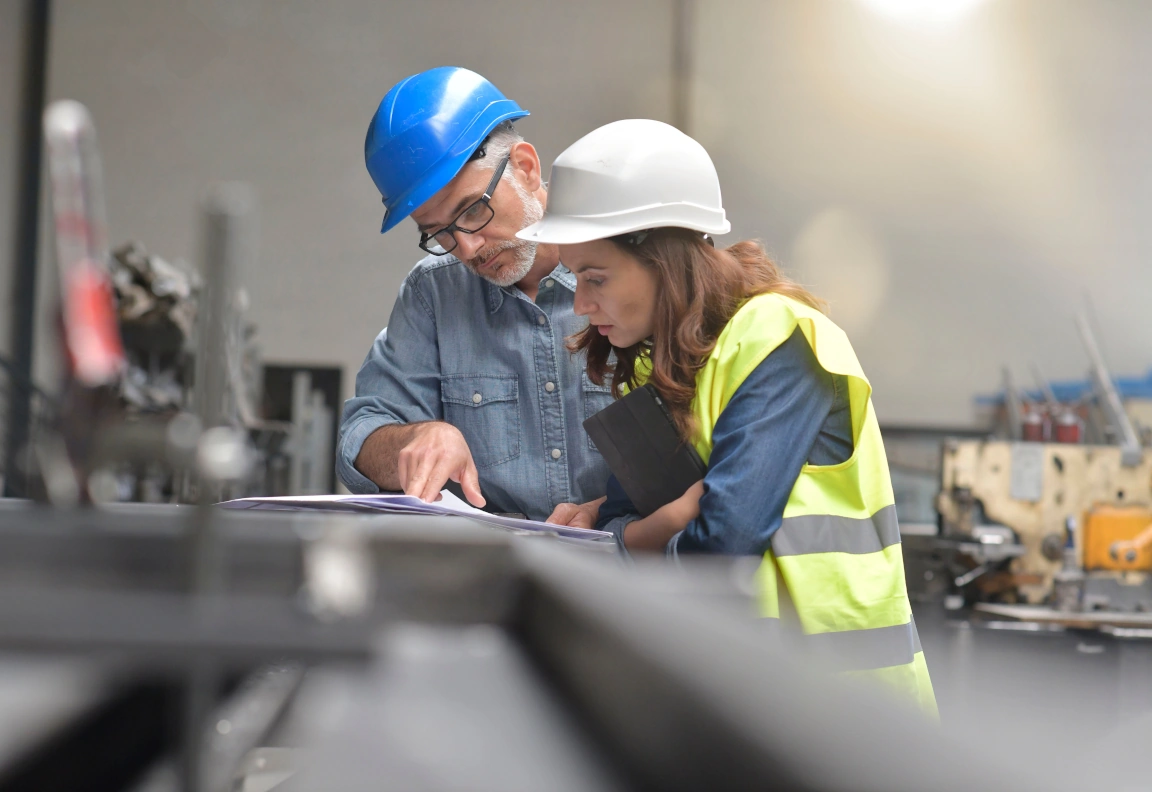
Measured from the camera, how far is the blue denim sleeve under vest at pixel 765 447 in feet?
4.10

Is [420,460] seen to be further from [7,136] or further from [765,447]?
[7,136]

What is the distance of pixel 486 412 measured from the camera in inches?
73.9

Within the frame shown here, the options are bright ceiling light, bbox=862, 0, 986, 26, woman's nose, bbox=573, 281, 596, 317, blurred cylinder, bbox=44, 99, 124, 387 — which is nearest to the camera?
blurred cylinder, bbox=44, 99, 124, 387

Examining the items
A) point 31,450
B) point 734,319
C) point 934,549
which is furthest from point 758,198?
point 31,450

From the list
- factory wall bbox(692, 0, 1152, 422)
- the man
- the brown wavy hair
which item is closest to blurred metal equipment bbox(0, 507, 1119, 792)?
the brown wavy hair

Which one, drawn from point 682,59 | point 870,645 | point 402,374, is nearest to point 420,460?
point 402,374

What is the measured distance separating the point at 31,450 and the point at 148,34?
6.62 m

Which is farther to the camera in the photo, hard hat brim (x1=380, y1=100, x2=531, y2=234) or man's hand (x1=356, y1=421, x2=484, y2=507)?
hard hat brim (x1=380, y1=100, x2=531, y2=234)

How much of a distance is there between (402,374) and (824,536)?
89cm

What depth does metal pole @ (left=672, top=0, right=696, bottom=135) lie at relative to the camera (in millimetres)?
6453

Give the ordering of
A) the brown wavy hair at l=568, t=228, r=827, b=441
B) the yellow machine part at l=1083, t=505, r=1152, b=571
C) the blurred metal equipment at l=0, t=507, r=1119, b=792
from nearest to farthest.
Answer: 1. the blurred metal equipment at l=0, t=507, r=1119, b=792
2. the brown wavy hair at l=568, t=228, r=827, b=441
3. the yellow machine part at l=1083, t=505, r=1152, b=571

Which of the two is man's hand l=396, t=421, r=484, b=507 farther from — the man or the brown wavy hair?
the brown wavy hair

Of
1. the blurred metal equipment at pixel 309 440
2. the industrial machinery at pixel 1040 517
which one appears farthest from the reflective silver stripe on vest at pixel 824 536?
the blurred metal equipment at pixel 309 440

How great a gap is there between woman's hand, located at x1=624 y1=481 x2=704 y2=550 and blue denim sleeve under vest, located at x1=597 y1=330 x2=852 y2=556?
0.08ft
